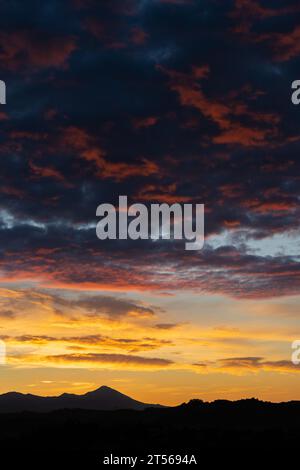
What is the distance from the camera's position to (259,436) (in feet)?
162

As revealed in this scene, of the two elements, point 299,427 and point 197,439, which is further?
point 299,427

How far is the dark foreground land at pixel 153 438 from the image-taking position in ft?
141

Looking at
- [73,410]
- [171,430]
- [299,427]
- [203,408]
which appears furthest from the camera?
[73,410]

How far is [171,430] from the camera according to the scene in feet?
172

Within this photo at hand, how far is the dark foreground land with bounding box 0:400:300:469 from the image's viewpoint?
1689 inches

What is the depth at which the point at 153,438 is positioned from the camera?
158ft

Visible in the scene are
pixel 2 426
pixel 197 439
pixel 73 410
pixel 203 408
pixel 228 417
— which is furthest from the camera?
pixel 73 410
